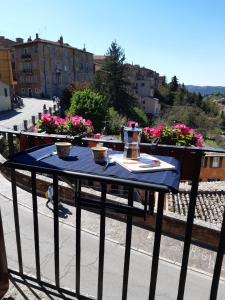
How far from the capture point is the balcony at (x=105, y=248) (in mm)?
1692

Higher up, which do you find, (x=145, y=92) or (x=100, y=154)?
(x=100, y=154)

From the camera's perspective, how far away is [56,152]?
1935 millimetres

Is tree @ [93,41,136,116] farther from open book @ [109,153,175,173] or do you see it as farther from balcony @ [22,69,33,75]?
open book @ [109,153,175,173]

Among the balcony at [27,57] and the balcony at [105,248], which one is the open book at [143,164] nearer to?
the balcony at [105,248]

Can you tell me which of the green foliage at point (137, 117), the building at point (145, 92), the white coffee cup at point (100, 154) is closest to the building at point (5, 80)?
the green foliage at point (137, 117)

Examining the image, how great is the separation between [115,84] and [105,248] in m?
36.6

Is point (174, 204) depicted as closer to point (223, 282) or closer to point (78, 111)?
point (223, 282)

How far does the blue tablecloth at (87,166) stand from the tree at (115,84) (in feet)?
121

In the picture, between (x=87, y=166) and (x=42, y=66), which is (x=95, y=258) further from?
(x=42, y=66)

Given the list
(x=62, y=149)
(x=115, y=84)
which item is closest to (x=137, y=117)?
(x=115, y=84)

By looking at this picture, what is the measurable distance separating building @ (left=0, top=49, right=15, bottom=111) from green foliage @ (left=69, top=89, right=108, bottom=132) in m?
7.51

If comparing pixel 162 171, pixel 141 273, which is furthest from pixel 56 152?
pixel 141 273

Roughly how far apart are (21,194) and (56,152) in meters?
3.09

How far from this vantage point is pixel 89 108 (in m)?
25.1
